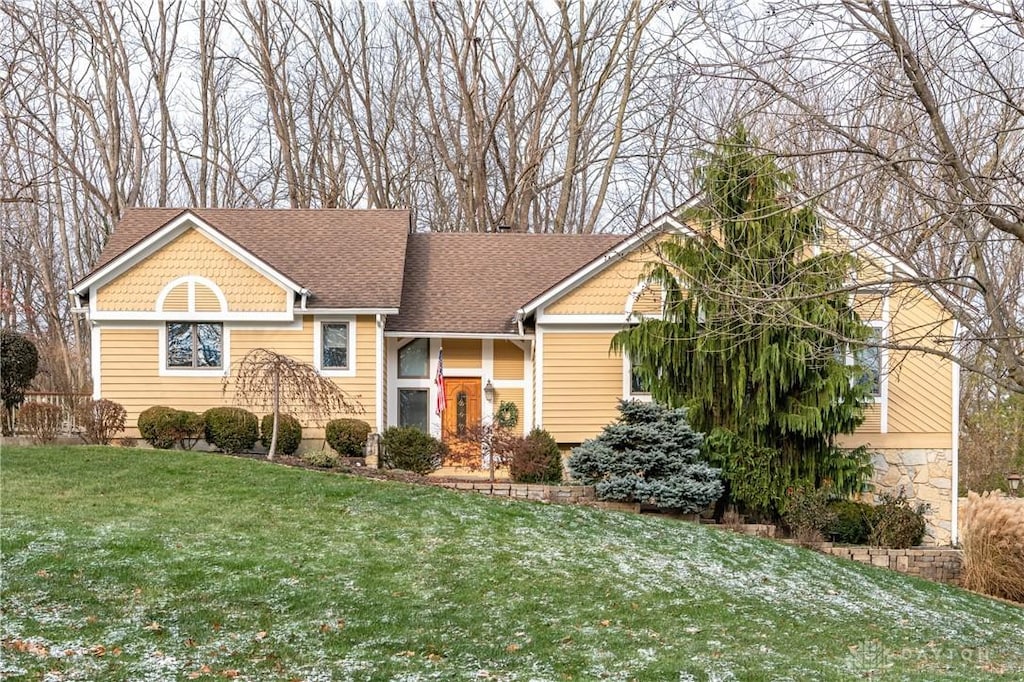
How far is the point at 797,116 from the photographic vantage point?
6.63m

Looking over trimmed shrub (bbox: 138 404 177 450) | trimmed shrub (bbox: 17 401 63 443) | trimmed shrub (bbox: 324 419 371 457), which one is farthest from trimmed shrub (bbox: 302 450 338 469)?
trimmed shrub (bbox: 17 401 63 443)

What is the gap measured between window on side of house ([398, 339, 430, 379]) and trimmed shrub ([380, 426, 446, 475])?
263 cm

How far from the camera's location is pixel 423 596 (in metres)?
10.2

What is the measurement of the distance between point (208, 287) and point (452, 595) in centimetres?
1177

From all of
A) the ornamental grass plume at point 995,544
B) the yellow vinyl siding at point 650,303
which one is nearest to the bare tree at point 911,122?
the ornamental grass plume at point 995,544

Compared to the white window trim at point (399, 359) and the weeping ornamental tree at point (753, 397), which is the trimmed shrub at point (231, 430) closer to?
the white window trim at point (399, 359)

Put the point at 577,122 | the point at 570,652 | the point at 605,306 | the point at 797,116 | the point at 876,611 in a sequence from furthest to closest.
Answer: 1. the point at 577,122
2. the point at 605,306
3. the point at 876,611
4. the point at 570,652
5. the point at 797,116

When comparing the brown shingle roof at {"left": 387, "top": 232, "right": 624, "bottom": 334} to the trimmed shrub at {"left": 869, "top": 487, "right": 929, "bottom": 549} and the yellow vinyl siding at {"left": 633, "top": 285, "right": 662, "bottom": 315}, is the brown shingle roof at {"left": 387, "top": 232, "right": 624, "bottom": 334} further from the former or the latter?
the trimmed shrub at {"left": 869, "top": 487, "right": 929, "bottom": 549}

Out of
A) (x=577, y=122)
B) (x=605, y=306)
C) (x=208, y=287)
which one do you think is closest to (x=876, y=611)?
(x=605, y=306)

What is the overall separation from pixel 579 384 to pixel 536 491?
330cm

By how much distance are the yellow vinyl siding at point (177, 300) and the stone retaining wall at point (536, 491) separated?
21.6 feet

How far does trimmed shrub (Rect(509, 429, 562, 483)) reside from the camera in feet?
59.2

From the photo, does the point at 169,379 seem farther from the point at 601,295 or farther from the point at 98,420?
the point at 601,295

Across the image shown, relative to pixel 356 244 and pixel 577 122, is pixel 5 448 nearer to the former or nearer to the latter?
pixel 356 244
